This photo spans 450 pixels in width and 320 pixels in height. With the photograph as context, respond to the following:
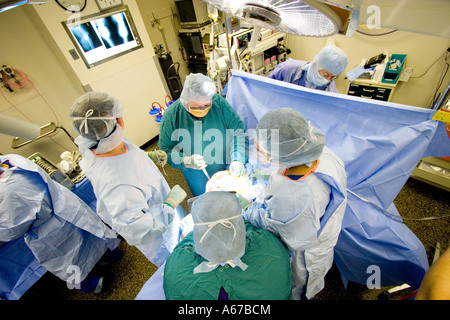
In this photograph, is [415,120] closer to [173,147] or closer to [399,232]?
[399,232]

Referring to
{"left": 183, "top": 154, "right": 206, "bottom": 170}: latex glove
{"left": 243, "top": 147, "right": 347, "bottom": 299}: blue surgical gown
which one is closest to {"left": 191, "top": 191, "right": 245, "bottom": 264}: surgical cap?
Result: {"left": 243, "top": 147, "right": 347, "bottom": 299}: blue surgical gown

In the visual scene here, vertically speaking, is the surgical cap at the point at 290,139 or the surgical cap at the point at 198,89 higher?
the surgical cap at the point at 198,89

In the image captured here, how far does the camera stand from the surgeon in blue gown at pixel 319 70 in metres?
1.58

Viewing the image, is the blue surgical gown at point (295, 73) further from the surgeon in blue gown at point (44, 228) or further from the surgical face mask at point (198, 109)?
the surgeon in blue gown at point (44, 228)

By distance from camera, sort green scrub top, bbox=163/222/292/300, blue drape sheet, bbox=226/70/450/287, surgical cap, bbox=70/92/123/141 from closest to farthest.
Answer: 1. green scrub top, bbox=163/222/292/300
2. surgical cap, bbox=70/92/123/141
3. blue drape sheet, bbox=226/70/450/287

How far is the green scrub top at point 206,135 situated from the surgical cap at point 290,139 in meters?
0.60

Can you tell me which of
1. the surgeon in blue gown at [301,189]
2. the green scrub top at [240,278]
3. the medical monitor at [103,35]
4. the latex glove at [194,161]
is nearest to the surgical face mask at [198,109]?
the latex glove at [194,161]

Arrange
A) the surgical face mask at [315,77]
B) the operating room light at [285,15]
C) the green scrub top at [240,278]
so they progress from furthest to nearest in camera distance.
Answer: the surgical face mask at [315,77]
the green scrub top at [240,278]
the operating room light at [285,15]

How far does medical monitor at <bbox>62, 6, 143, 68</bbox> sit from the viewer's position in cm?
221

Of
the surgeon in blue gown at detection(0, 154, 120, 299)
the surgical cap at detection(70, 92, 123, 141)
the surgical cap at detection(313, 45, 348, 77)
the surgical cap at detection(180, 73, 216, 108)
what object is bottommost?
Result: the surgeon in blue gown at detection(0, 154, 120, 299)

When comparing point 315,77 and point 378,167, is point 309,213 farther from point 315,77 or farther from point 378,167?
point 315,77

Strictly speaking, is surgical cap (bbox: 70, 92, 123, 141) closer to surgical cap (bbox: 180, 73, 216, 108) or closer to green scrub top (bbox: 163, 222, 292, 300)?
surgical cap (bbox: 180, 73, 216, 108)

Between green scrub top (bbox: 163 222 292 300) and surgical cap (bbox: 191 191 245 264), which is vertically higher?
surgical cap (bbox: 191 191 245 264)

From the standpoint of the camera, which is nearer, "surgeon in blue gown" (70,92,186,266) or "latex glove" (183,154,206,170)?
"surgeon in blue gown" (70,92,186,266)
